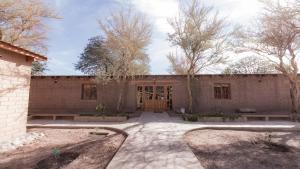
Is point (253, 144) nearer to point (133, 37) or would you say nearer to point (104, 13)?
point (133, 37)

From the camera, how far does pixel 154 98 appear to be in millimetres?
12891

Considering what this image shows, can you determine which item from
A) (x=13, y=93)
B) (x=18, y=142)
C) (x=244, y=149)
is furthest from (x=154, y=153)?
(x=13, y=93)

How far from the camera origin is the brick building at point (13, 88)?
206 inches

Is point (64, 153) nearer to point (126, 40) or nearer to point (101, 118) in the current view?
point (101, 118)

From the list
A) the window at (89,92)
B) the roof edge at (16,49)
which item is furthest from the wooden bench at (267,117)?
the roof edge at (16,49)

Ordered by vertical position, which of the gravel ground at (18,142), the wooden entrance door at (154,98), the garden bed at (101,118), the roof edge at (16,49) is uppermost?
the roof edge at (16,49)

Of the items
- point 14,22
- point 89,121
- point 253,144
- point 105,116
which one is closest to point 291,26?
point 253,144

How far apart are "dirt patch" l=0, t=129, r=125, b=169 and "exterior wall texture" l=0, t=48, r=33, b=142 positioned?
909 mm

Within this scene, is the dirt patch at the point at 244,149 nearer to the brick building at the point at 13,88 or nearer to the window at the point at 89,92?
the brick building at the point at 13,88

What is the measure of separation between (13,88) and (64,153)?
3157mm

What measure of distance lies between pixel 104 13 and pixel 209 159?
1105cm

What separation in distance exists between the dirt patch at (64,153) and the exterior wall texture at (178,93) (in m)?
6.17

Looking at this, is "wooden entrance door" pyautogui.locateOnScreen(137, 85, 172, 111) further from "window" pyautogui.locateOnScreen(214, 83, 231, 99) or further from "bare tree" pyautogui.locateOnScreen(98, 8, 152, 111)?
"window" pyautogui.locateOnScreen(214, 83, 231, 99)

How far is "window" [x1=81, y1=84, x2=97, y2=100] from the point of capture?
41.1ft
